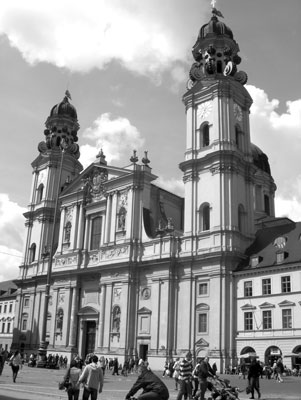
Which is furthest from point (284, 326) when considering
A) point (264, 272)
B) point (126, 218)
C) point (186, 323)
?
point (126, 218)

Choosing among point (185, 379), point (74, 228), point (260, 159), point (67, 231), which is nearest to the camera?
point (185, 379)

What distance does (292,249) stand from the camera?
143 feet

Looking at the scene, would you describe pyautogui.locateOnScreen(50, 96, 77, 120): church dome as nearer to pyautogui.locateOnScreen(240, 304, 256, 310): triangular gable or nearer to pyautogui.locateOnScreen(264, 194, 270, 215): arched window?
pyautogui.locateOnScreen(264, 194, 270, 215): arched window

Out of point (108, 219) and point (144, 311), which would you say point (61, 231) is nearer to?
point (108, 219)

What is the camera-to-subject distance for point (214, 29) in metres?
56.3

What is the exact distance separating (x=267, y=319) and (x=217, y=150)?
17.0 m

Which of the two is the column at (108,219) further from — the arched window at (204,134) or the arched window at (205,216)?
the arched window at (204,134)

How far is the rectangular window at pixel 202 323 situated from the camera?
45.5m

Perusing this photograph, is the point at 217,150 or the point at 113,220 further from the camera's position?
the point at 113,220

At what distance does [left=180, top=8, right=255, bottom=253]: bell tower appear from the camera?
156ft

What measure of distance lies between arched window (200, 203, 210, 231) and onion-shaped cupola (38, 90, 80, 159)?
1150 inches

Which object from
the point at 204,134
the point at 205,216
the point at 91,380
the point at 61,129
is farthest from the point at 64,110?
the point at 91,380

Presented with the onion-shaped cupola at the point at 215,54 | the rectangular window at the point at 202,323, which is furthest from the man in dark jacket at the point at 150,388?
the onion-shaped cupola at the point at 215,54

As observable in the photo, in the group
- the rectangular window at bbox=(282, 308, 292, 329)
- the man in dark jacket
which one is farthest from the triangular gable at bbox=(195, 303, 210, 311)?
the man in dark jacket
